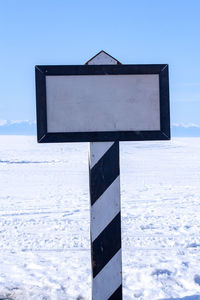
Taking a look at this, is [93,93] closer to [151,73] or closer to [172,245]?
[151,73]

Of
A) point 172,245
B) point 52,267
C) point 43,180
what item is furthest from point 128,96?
point 43,180

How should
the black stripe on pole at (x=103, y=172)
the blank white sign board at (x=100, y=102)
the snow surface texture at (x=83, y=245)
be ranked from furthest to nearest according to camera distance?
the snow surface texture at (x=83, y=245) < the black stripe on pole at (x=103, y=172) < the blank white sign board at (x=100, y=102)

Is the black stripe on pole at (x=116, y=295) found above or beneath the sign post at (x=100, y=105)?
beneath

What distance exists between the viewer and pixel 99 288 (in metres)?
2.77

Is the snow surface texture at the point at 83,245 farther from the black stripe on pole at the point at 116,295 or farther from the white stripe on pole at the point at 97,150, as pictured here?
the white stripe on pole at the point at 97,150

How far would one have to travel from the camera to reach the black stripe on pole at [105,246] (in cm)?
276

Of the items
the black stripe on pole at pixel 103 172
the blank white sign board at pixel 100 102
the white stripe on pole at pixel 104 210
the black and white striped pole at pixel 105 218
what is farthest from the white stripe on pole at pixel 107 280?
the blank white sign board at pixel 100 102

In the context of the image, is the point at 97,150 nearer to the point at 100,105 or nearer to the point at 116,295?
the point at 100,105

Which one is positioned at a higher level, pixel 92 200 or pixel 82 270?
pixel 92 200

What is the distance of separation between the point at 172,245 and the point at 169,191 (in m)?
5.28

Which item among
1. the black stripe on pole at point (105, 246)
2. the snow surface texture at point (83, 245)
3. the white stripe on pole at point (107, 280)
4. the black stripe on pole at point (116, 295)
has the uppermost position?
the black stripe on pole at point (105, 246)

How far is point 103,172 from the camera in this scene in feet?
9.05

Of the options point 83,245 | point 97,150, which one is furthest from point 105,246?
point 83,245

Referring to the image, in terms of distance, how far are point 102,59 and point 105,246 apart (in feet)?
4.31
